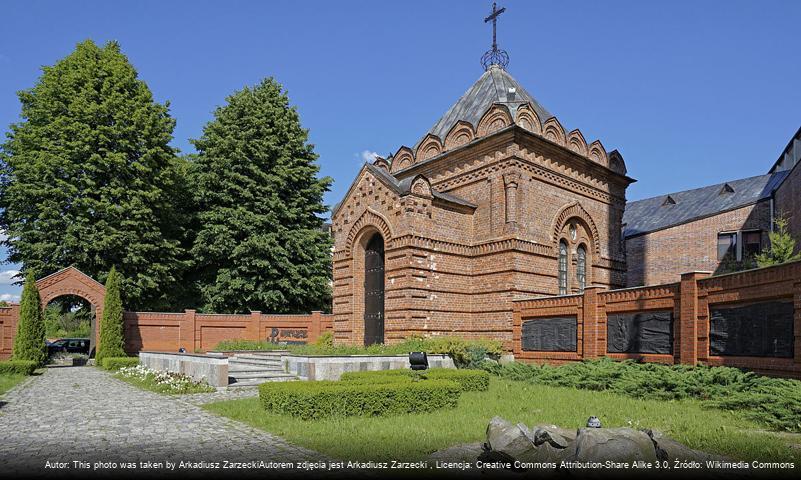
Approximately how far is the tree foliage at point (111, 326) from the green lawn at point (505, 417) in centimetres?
1379

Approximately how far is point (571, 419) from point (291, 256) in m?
22.9

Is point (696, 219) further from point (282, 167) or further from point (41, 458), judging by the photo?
point (41, 458)

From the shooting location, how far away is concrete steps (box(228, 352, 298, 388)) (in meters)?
16.3

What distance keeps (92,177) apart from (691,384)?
83.9ft

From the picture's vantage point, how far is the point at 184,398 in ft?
44.0

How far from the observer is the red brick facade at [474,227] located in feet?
65.2

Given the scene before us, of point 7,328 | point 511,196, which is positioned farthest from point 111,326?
point 511,196

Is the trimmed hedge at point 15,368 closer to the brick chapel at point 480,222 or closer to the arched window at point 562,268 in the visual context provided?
the brick chapel at point 480,222

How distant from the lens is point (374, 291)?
22.0 meters

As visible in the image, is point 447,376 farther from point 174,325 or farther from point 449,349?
point 174,325

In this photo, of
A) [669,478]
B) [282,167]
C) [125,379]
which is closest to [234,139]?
[282,167]

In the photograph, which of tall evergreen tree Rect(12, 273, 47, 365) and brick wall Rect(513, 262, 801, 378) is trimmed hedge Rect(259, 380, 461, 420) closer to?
brick wall Rect(513, 262, 801, 378)

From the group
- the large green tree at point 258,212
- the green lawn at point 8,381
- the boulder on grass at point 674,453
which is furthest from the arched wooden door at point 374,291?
the boulder on grass at point 674,453

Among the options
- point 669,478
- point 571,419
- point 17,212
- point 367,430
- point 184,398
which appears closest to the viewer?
point 669,478
